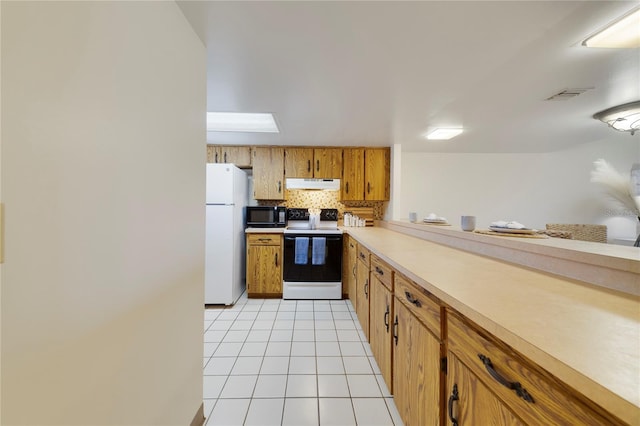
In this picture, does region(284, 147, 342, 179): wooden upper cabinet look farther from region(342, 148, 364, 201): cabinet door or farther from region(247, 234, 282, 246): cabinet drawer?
region(247, 234, 282, 246): cabinet drawer

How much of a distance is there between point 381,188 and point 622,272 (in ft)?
10.1

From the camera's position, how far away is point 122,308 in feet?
2.78

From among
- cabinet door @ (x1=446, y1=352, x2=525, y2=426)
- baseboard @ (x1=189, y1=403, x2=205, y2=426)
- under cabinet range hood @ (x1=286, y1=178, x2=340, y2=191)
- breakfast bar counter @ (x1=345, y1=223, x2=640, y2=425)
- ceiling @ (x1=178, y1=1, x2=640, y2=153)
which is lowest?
baseboard @ (x1=189, y1=403, x2=205, y2=426)

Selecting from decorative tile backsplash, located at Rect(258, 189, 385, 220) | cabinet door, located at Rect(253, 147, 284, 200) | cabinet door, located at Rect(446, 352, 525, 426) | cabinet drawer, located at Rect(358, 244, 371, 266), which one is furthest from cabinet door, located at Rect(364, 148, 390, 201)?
cabinet door, located at Rect(446, 352, 525, 426)

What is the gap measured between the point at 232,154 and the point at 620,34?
385 centimetres

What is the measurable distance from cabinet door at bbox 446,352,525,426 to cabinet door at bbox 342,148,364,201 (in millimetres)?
3098

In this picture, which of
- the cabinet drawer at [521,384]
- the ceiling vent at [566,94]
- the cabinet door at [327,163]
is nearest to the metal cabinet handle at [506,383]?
the cabinet drawer at [521,384]

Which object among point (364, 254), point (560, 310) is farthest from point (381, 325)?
point (560, 310)

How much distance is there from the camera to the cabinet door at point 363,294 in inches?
90.6

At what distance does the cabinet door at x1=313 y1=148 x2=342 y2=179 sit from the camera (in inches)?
152

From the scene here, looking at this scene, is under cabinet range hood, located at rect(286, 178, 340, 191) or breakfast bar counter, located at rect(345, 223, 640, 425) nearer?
breakfast bar counter, located at rect(345, 223, 640, 425)

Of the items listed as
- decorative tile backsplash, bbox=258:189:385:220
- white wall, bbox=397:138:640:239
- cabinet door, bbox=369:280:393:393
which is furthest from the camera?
white wall, bbox=397:138:640:239

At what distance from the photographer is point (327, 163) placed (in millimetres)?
3873

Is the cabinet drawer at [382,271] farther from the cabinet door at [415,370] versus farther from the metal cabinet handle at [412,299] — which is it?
the metal cabinet handle at [412,299]
